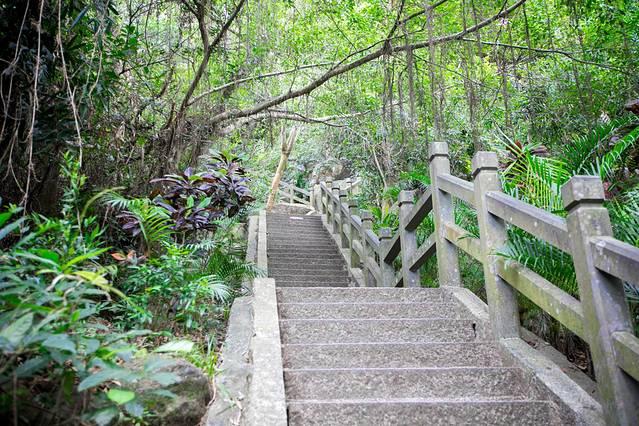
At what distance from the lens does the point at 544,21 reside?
6699mm

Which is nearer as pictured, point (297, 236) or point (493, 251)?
point (493, 251)

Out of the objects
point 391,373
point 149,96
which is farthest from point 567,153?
point 149,96

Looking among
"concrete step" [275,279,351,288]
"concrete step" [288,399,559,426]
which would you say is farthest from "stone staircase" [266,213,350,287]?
"concrete step" [288,399,559,426]

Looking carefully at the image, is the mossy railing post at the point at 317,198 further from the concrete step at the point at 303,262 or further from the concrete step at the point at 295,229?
the concrete step at the point at 303,262

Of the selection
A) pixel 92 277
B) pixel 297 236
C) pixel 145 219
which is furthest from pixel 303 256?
pixel 92 277

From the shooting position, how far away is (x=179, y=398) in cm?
188

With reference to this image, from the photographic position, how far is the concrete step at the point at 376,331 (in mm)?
2871

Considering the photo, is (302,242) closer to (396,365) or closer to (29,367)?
(396,365)

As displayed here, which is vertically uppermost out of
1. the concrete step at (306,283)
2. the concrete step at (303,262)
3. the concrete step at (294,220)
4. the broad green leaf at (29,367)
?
the broad green leaf at (29,367)

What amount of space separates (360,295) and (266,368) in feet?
4.48

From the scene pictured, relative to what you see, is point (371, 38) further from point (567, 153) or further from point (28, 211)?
point (28, 211)

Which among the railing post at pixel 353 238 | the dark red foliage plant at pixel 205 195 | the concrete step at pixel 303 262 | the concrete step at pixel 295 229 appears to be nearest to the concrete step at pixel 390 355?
the dark red foliage plant at pixel 205 195

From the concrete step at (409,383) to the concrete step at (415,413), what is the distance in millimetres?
157

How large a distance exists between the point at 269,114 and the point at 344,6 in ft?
6.63
